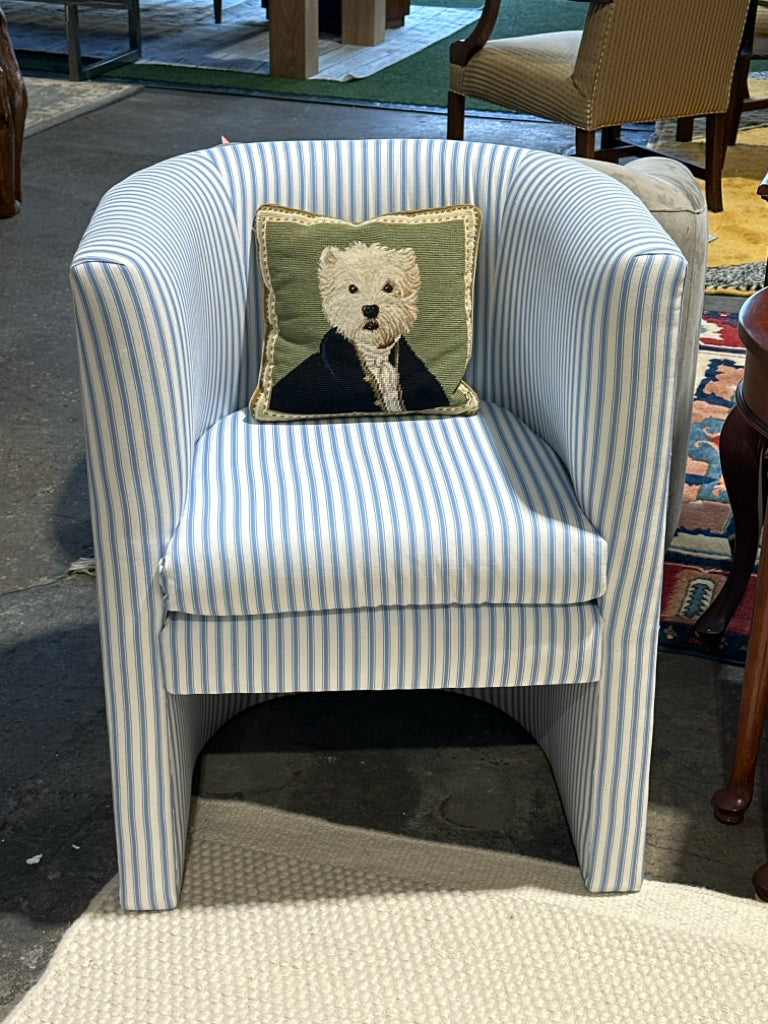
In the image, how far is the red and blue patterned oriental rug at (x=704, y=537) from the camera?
Answer: 2.07 m

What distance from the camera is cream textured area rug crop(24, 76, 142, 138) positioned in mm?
5082

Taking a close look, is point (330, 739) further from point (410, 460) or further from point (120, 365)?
point (120, 365)

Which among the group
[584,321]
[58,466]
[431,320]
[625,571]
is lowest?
[58,466]

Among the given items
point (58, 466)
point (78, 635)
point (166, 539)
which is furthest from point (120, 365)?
point (58, 466)

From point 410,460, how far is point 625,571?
32cm

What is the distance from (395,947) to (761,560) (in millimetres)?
641

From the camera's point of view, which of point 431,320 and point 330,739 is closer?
point 431,320

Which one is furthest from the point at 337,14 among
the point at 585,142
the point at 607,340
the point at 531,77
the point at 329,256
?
the point at 607,340

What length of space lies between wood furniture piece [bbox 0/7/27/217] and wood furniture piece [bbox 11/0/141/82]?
1762mm

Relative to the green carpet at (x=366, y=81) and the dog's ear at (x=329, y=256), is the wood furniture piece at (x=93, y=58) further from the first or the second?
the dog's ear at (x=329, y=256)

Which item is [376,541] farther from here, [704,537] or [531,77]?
[531,77]

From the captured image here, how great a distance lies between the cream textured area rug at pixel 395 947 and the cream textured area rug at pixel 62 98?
4.05 m

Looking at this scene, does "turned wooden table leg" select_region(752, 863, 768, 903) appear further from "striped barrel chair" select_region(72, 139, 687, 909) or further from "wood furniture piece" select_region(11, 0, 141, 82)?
"wood furniture piece" select_region(11, 0, 141, 82)

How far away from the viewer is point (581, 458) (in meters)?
1.48
